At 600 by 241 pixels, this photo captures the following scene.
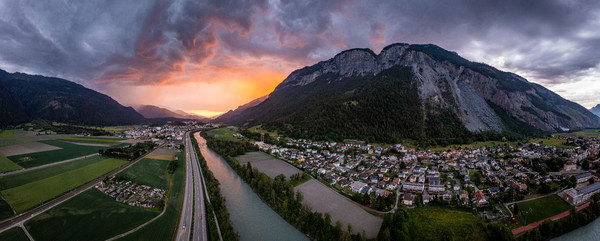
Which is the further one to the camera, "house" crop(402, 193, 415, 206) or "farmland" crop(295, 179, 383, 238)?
"house" crop(402, 193, 415, 206)

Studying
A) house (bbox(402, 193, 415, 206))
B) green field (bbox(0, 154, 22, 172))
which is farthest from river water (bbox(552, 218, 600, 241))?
green field (bbox(0, 154, 22, 172))

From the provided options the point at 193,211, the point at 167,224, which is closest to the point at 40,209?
the point at 167,224

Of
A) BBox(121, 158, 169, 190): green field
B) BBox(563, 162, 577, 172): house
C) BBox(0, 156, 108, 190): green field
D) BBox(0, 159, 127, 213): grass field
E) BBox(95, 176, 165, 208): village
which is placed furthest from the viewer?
BBox(121, 158, 169, 190): green field

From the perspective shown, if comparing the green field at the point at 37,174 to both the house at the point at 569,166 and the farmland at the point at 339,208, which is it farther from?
the house at the point at 569,166

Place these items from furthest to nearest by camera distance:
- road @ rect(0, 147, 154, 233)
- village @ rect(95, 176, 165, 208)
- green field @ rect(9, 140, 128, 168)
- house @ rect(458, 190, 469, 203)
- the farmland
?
green field @ rect(9, 140, 128, 168) → village @ rect(95, 176, 165, 208) → house @ rect(458, 190, 469, 203) → the farmland → road @ rect(0, 147, 154, 233)

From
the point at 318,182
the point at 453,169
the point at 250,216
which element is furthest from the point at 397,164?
the point at 250,216

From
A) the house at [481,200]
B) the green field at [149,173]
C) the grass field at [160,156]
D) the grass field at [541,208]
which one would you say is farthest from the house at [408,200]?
the grass field at [160,156]

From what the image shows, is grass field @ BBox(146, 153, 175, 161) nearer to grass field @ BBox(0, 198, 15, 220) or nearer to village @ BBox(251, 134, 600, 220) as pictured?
grass field @ BBox(0, 198, 15, 220)
